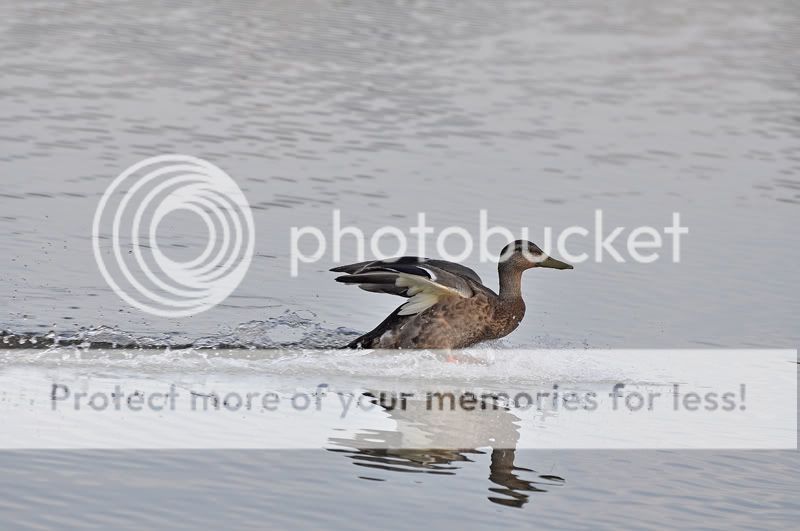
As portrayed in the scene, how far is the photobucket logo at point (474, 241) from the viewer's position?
15.1m

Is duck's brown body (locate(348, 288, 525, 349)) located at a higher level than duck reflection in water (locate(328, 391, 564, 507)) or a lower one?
higher

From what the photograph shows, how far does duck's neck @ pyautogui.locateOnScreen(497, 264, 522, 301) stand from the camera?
12.4 m

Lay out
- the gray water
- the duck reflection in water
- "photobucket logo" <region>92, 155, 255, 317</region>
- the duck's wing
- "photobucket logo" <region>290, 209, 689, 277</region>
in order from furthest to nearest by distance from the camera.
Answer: "photobucket logo" <region>290, 209, 689, 277</region>, "photobucket logo" <region>92, 155, 255, 317</region>, the duck's wing, the duck reflection in water, the gray water

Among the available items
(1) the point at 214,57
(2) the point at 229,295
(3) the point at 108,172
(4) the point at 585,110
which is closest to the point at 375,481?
(2) the point at 229,295

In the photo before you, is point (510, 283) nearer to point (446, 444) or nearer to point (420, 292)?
point (420, 292)

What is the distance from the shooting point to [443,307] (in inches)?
482

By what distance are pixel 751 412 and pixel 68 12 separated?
2165cm

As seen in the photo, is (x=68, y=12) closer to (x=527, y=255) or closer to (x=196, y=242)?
(x=196, y=242)

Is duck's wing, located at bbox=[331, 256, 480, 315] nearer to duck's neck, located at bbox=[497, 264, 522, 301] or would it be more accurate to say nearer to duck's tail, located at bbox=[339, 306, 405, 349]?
duck's tail, located at bbox=[339, 306, 405, 349]

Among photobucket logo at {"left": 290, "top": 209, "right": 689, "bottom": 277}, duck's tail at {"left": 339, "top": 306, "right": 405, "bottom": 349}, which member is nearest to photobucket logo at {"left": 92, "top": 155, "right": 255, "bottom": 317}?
photobucket logo at {"left": 290, "top": 209, "right": 689, "bottom": 277}

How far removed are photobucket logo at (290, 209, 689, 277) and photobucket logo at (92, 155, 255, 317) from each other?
2.28ft

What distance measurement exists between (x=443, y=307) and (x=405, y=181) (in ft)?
19.0

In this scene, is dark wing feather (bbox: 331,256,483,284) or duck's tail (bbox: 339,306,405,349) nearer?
dark wing feather (bbox: 331,256,483,284)

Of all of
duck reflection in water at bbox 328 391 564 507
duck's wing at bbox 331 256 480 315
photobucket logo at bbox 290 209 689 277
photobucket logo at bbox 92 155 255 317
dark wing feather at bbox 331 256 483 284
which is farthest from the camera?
photobucket logo at bbox 290 209 689 277
